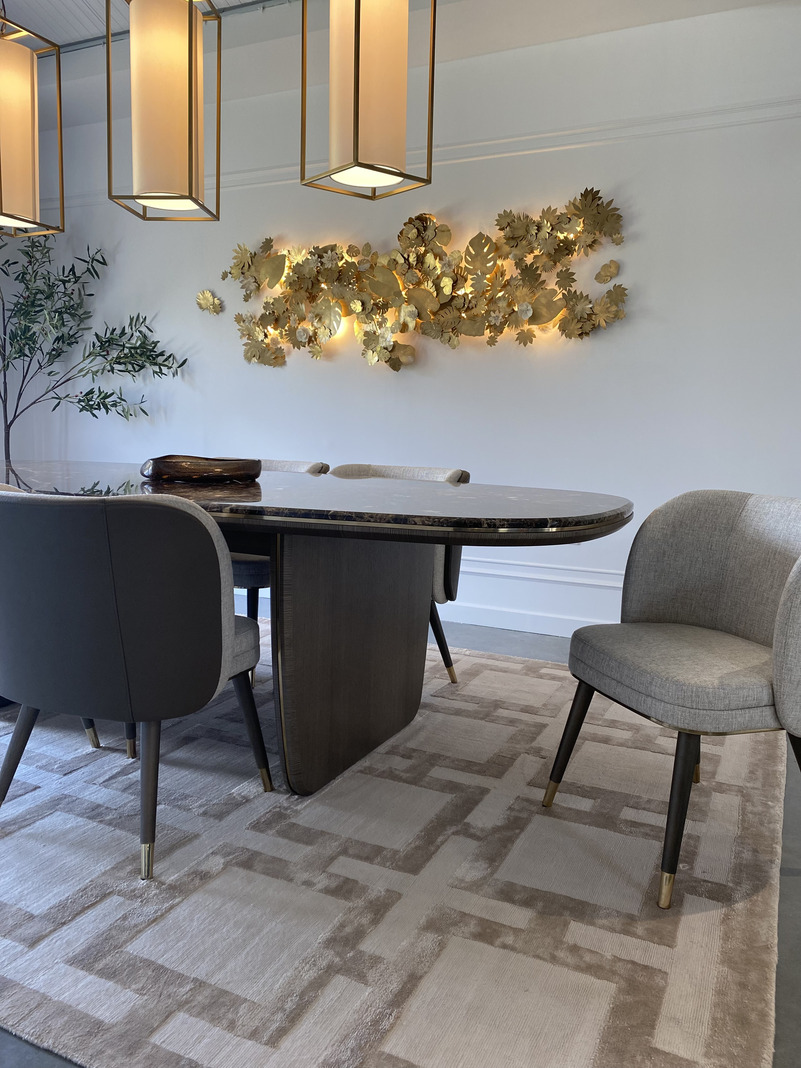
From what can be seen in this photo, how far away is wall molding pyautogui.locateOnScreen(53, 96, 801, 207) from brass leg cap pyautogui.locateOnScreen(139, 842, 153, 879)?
3411 mm

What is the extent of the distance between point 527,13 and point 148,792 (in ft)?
11.4

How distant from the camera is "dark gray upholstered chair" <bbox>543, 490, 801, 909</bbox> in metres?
1.58

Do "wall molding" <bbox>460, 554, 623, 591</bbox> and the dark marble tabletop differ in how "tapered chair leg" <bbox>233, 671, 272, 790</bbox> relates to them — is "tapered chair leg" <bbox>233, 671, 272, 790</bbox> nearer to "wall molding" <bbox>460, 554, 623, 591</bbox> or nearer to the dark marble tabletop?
the dark marble tabletop

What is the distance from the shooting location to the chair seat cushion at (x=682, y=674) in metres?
1.58

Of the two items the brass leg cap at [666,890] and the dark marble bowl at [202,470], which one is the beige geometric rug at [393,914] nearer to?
the brass leg cap at [666,890]

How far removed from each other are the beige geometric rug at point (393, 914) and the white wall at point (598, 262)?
5.21ft

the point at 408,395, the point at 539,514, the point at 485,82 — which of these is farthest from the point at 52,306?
the point at 539,514

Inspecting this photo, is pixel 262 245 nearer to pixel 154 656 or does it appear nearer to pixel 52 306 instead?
pixel 52 306

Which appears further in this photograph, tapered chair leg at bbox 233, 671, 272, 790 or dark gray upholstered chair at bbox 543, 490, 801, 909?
tapered chair leg at bbox 233, 671, 272, 790

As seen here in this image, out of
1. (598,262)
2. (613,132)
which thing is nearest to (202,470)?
(598,262)

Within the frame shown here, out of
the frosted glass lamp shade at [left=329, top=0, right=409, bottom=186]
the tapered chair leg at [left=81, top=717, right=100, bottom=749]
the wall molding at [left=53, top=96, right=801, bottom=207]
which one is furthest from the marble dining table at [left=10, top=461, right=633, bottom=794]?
the wall molding at [left=53, top=96, right=801, bottom=207]

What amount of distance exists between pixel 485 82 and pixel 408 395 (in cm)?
152

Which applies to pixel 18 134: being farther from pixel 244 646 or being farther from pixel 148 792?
pixel 148 792

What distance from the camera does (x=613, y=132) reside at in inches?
142
